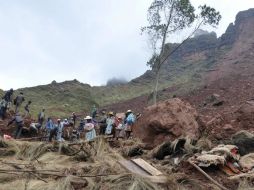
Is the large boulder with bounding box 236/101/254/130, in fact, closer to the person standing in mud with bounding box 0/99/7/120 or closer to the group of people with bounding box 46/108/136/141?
the group of people with bounding box 46/108/136/141

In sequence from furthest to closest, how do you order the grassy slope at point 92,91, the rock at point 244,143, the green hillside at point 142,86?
the green hillside at point 142,86 < the grassy slope at point 92,91 < the rock at point 244,143

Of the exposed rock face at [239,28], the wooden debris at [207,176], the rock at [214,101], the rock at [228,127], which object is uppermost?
the exposed rock face at [239,28]

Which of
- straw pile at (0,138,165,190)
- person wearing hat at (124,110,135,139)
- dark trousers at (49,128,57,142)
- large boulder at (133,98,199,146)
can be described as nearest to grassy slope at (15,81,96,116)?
dark trousers at (49,128,57,142)

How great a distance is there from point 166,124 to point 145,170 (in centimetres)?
457

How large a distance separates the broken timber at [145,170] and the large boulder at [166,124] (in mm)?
3936

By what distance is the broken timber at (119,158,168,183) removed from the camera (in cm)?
863

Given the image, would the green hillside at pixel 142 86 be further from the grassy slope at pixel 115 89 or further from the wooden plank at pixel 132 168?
the wooden plank at pixel 132 168

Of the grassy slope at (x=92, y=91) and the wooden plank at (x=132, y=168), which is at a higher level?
the grassy slope at (x=92, y=91)

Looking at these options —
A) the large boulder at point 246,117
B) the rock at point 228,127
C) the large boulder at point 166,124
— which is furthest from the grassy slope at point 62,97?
the rock at point 228,127

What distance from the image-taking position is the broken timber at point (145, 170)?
340 inches

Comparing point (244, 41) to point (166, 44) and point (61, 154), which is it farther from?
point (61, 154)

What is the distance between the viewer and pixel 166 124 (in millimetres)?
13805

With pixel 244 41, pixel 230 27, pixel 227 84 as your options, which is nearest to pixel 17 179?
pixel 227 84

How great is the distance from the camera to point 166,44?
3172 cm
